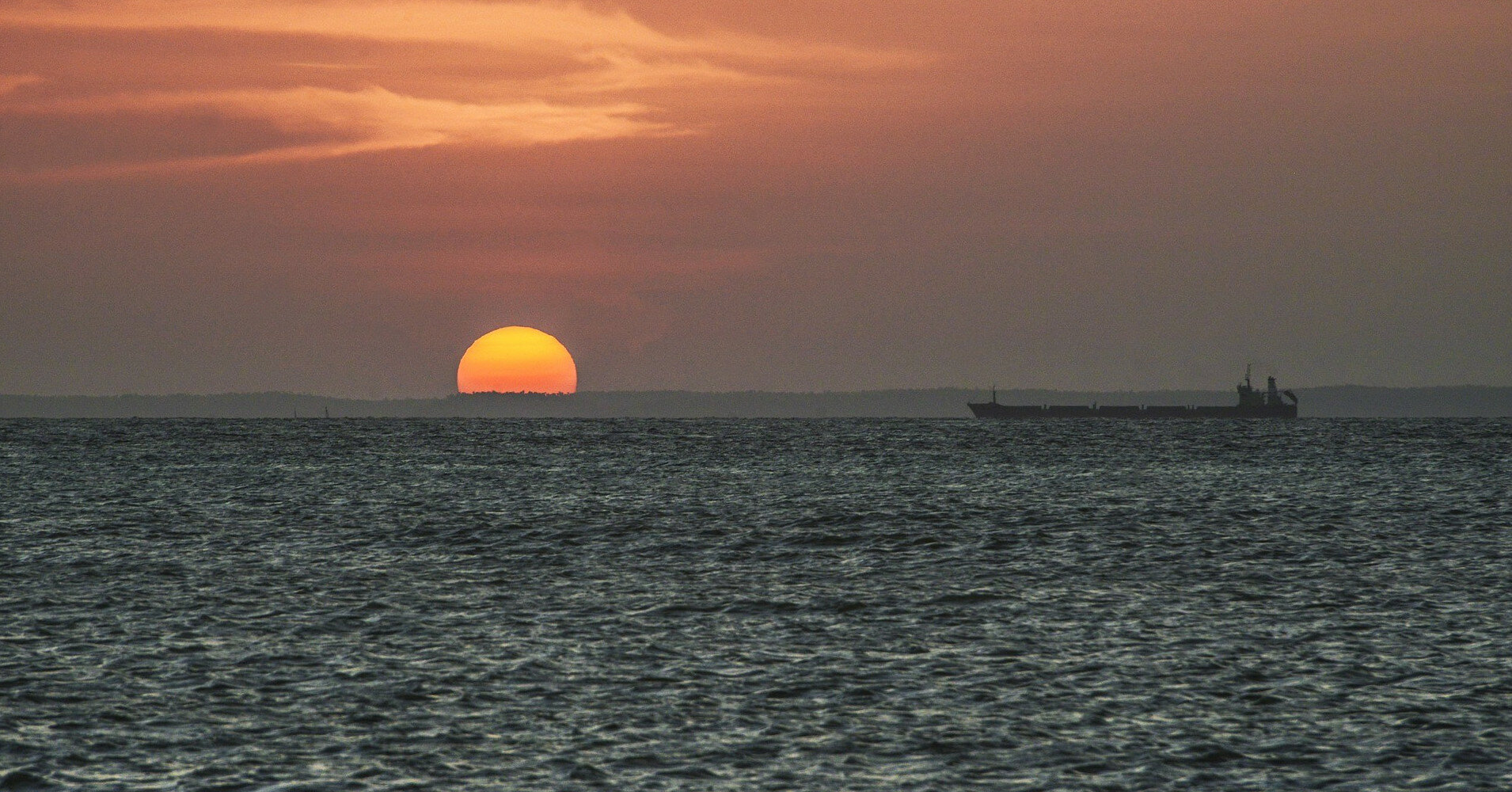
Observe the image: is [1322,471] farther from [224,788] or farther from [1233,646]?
[224,788]

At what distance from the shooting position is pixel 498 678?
90.2ft

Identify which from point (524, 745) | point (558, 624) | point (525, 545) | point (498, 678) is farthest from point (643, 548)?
point (524, 745)

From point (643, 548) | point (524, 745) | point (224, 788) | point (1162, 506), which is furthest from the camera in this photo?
point (1162, 506)

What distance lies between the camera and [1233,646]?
31406 millimetres

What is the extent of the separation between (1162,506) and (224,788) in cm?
6559

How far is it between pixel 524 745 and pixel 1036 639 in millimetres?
14131

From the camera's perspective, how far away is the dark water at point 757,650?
21.5 meters

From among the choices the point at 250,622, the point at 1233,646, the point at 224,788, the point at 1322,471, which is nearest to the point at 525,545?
the point at 250,622

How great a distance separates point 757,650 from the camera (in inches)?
1213

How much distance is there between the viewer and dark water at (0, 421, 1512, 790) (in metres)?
21.5

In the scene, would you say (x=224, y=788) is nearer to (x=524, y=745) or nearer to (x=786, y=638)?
(x=524, y=745)

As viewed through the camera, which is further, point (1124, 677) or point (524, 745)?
point (1124, 677)

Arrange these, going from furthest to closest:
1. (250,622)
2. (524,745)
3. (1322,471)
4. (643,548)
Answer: (1322,471), (643,548), (250,622), (524,745)

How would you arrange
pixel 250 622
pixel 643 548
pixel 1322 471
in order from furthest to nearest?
pixel 1322 471
pixel 643 548
pixel 250 622
